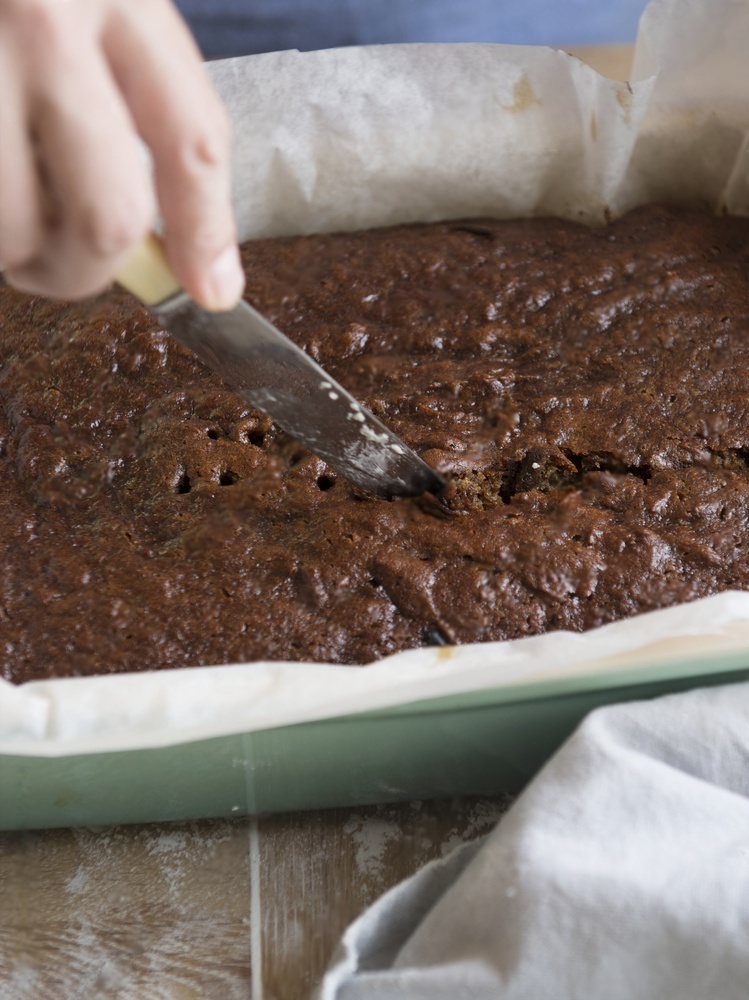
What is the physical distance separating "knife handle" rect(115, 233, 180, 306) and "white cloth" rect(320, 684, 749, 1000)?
0.67 meters

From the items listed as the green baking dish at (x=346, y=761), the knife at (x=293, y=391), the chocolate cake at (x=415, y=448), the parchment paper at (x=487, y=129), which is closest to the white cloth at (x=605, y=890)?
the green baking dish at (x=346, y=761)

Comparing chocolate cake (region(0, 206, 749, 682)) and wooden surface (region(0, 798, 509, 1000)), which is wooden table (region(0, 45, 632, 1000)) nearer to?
wooden surface (region(0, 798, 509, 1000))

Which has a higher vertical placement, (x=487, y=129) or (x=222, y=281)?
(x=222, y=281)

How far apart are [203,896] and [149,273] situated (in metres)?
0.82

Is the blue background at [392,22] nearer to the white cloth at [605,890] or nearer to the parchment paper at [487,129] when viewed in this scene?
the parchment paper at [487,129]

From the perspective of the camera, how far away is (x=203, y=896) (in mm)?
1329

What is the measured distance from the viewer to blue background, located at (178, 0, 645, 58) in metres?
1.95

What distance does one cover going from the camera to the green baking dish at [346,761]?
1.19 metres

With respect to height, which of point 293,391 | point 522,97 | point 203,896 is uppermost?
point 522,97

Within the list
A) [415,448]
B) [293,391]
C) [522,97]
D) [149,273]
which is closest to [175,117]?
[149,273]

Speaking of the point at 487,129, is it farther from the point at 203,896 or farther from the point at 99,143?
the point at 203,896

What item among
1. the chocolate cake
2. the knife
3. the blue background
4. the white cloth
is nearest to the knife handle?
the knife

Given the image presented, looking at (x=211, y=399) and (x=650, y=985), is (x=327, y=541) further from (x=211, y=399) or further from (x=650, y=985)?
(x=650, y=985)

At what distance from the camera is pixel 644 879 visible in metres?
1.09
